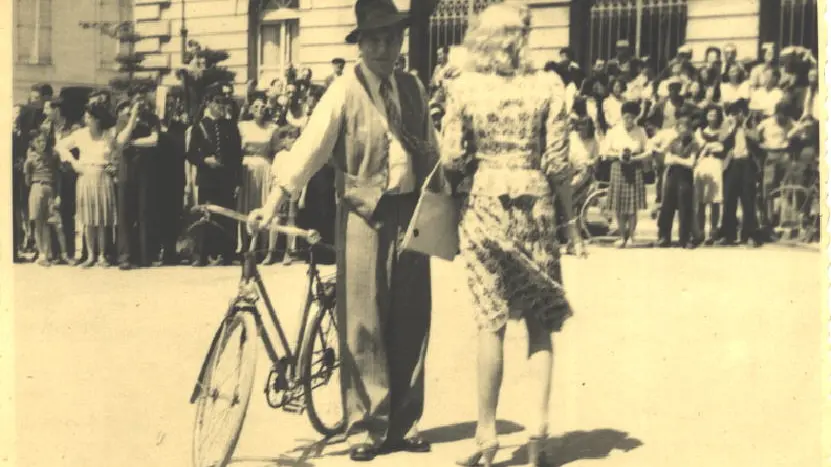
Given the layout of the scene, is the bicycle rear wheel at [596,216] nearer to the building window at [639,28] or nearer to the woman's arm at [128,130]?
the building window at [639,28]

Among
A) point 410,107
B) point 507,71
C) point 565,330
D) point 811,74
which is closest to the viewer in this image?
point 507,71

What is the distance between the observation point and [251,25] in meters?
6.06

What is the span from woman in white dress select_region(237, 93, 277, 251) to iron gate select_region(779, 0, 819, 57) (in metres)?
2.67

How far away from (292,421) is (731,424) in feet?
6.05

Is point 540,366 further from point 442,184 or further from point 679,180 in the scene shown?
point 679,180

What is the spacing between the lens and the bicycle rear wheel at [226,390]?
189 inches

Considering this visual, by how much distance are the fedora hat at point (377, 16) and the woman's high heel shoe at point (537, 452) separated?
171 cm

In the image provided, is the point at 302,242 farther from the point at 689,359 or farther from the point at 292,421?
the point at 689,359

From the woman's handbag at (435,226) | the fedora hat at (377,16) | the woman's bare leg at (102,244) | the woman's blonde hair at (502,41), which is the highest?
the fedora hat at (377,16)

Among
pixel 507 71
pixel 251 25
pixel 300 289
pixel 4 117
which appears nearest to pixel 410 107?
pixel 507 71

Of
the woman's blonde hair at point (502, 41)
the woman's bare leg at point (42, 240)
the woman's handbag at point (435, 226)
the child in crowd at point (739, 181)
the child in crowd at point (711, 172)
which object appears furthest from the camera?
the woman's bare leg at point (42, 240)

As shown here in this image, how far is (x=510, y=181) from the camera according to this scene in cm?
468

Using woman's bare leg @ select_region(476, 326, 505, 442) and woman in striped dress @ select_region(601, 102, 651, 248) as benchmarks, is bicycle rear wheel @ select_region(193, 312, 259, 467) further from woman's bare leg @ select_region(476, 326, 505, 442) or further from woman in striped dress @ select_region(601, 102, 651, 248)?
woman in striped dress @ select_region(601, 102, 651, 248)

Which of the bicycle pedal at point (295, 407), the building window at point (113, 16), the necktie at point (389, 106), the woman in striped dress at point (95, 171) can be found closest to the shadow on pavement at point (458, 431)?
the bicycle pedal at point (295, 407)
